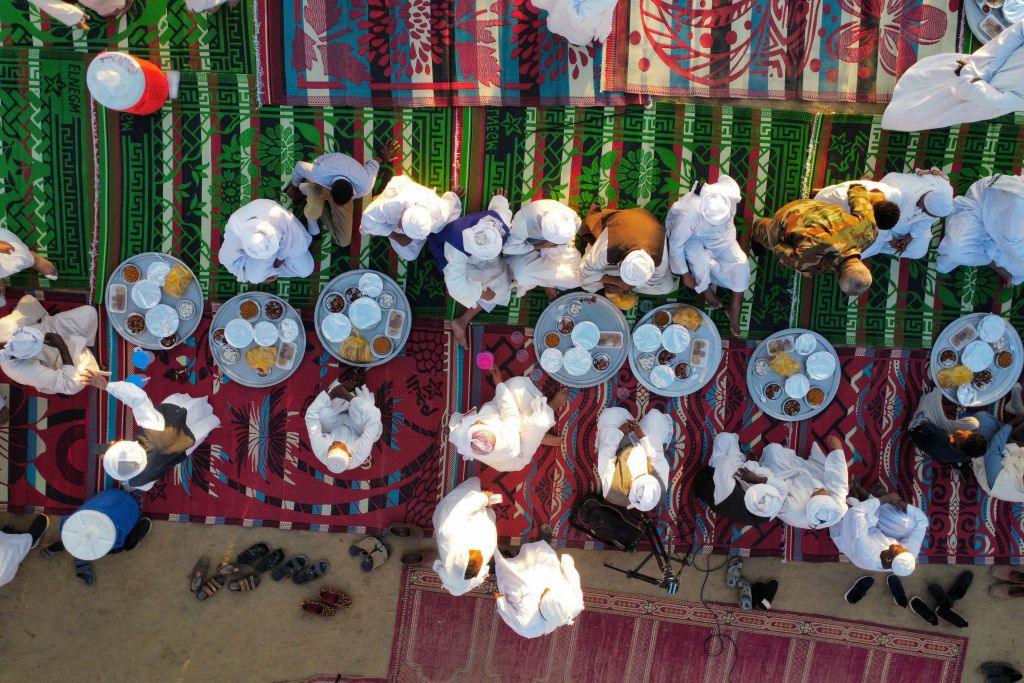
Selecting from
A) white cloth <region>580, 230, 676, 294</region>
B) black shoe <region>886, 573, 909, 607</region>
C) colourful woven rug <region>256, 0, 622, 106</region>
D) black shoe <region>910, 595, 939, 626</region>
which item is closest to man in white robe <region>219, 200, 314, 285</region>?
colourful woven rug <region>256, 0, 622, 106</region>

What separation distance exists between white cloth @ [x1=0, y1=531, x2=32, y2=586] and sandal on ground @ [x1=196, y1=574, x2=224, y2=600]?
4.65 ft

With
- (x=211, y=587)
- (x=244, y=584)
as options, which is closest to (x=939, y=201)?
(x=244, y=584)

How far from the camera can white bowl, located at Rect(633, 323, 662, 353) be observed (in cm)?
501

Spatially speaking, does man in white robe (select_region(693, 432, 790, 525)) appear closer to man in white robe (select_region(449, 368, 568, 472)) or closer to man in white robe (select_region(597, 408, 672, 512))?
man in white robe (select_region(597, 408, 672, 512))

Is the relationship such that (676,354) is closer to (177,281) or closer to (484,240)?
(484,240)

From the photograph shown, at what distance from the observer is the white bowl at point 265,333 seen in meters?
4.94

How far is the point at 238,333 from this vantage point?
4.93m

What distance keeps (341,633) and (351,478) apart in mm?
1429

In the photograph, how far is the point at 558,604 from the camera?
4.52 metres

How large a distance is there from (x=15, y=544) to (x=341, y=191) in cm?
401

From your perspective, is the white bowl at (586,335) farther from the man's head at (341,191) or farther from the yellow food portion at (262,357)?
the yellow food portion at (262,357)

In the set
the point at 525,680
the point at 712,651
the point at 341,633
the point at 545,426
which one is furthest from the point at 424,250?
the point at 712,651

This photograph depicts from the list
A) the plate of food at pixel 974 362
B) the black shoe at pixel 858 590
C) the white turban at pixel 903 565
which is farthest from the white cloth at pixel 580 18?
the black shoe at pixel 858 590

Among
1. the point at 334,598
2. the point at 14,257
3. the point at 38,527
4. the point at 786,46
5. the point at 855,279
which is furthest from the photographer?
the point at 334,598
